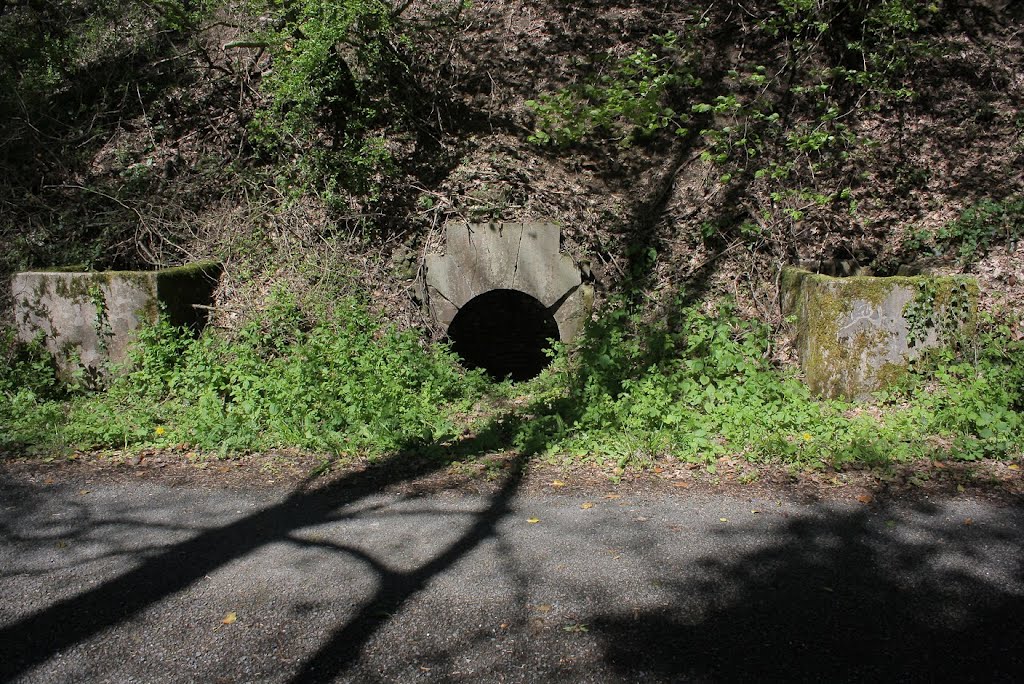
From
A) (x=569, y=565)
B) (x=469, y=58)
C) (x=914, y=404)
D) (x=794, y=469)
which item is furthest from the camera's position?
(x=469, y=58)

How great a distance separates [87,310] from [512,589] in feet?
19.2

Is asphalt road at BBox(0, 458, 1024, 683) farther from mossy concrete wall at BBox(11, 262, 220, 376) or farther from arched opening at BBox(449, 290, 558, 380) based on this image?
arched opening at BBox(449, 290, 558, 380)

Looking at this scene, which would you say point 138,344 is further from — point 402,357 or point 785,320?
point 785,320

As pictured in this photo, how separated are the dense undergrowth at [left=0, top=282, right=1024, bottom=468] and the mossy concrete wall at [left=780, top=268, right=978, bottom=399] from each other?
0.17 m

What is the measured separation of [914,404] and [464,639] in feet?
14.8

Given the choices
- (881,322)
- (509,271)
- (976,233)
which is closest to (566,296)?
(509,271)

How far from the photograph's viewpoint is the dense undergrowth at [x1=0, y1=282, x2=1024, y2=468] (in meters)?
5.58

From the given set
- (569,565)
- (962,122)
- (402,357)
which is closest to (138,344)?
(402,357)

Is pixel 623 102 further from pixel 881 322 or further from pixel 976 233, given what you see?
pixel 976 233

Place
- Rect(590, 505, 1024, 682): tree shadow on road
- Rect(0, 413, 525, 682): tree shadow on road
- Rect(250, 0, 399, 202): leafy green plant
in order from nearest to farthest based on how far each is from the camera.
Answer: Rect(590, 505, 1024, 682): tree shadow on road < Rect(0, 413, 525, 682): tree shadow on road < Rect(250, 0, 399, 202): leafy green plant

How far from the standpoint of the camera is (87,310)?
7.57 m

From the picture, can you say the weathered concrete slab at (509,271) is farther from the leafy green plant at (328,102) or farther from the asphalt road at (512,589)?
the asphalt road at (512,589)

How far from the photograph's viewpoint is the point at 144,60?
1002cm

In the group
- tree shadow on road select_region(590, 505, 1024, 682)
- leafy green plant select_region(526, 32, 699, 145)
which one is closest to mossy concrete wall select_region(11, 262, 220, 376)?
leafy green plant select_region(526, 32, 699, 145)
